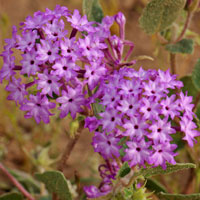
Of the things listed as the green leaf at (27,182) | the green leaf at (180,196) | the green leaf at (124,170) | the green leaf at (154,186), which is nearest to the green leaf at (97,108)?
the green leaf at (124,170)

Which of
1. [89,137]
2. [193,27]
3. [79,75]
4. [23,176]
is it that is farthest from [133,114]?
[193,27]

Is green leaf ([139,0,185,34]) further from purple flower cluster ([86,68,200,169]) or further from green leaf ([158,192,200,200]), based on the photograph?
green leaf ([158,192,200,200])

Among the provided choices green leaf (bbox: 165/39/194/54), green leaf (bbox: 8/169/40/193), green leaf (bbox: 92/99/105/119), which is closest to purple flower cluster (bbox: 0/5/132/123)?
green leaf (bbox: 92/99/105/119)

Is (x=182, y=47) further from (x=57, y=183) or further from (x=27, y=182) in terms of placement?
(x=27, y=182)

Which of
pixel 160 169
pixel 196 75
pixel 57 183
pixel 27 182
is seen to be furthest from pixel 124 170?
pixel 27 182

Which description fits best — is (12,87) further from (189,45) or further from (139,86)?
(189,45)

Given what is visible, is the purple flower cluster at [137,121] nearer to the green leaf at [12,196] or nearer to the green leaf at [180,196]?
the green leaf at [180,196]
